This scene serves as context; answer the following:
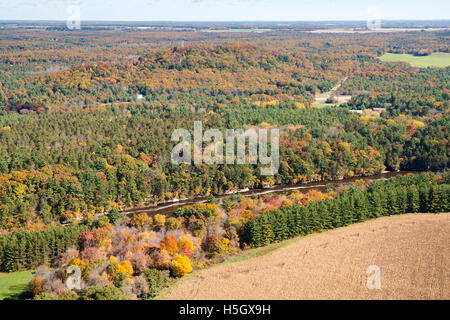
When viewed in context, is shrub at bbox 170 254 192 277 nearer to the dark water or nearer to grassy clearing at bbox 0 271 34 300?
grassy clearing at bbox 0 271 34 300

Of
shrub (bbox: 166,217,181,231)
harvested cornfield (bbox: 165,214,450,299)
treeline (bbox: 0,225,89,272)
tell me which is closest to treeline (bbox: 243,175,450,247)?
harvested cornfield (bbox: 165,214,450,299)

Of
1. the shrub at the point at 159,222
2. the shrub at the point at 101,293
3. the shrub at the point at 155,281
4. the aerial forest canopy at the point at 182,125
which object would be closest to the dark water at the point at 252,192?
→ the aerial forest canopy at the point at 182,125

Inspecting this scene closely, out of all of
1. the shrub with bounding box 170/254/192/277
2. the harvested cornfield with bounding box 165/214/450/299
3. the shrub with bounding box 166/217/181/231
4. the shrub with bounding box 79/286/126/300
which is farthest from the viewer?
the shrub with bounding box 166/217/181/231

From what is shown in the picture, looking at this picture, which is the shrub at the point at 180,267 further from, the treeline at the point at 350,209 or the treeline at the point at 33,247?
the treeline at the point at 33,247

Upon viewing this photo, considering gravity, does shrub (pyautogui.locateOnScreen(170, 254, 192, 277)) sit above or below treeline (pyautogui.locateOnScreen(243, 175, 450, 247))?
below

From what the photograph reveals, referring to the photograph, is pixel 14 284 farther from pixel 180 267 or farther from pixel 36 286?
pixel 180 267
